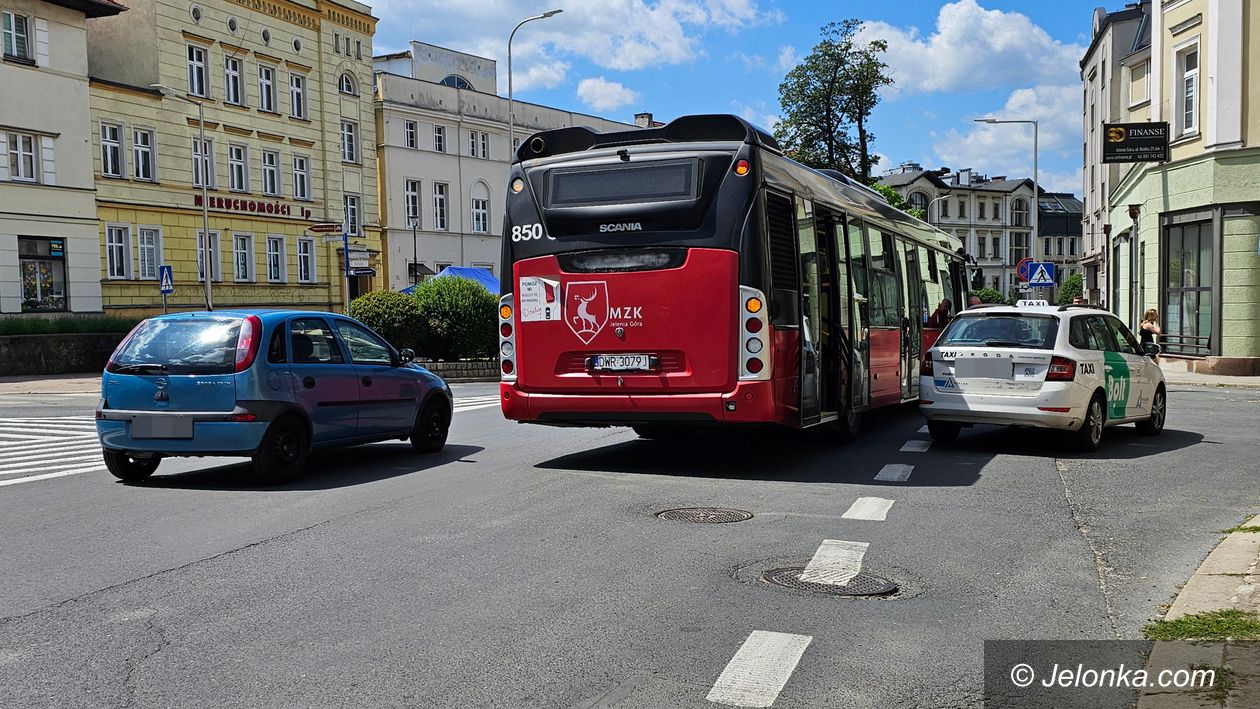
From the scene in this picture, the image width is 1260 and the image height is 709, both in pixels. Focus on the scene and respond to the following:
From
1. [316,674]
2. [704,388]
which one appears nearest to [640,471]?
[704,388]

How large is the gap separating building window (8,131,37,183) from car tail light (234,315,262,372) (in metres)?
30.1

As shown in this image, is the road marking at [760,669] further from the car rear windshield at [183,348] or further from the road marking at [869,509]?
the car rear windshield at [183,348]

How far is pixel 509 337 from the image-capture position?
1132 cm

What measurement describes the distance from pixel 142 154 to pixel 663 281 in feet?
121

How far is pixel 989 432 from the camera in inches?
584

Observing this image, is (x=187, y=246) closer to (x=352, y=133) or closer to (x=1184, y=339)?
(x=352, y=133)

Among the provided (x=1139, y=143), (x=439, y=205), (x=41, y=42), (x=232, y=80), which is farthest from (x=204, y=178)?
(x=1139, y=143)

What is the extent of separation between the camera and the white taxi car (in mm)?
12195

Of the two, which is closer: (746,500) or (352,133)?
(746,500)

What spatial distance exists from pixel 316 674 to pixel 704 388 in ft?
19.8

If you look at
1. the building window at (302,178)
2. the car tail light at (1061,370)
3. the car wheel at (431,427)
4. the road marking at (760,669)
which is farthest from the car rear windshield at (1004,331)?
the building window at (302,178)

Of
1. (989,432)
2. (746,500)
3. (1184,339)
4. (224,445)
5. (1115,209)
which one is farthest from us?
(1115,209)

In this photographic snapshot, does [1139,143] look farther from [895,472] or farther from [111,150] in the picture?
[111,150]

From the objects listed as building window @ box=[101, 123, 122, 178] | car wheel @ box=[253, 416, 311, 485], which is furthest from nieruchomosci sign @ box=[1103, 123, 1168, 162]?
building window @ box=[101, 123, 122, 178]
